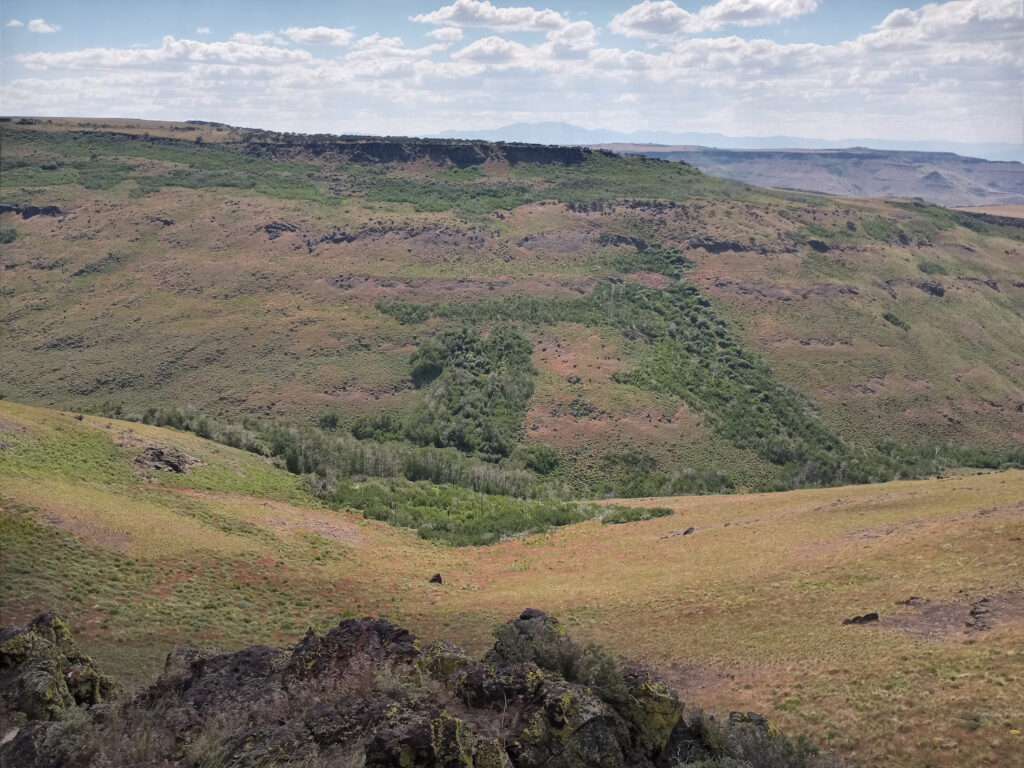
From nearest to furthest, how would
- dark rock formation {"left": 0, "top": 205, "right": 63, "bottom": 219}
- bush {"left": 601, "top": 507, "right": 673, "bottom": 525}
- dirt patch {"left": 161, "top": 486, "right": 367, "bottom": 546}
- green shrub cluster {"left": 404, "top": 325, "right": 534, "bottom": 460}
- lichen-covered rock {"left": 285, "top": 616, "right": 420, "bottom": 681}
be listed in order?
lichen-covered rock {"left": 285, "top": 616, "right": 420, "bottom": 681}
dirt patch {"left": 161, "top": 486, "right": 367, "bottom": 546}
bush {"left": 601, "top": 507, "right": 673, "bottom": 525}
green shrub cluster {"left": 404, "top": 325, "right": 534, "bottom": 460}
dark rock formation {"left": 0, "top": 205, "right": 63, "bottom": 219}

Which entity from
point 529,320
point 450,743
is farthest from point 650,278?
point 450,743

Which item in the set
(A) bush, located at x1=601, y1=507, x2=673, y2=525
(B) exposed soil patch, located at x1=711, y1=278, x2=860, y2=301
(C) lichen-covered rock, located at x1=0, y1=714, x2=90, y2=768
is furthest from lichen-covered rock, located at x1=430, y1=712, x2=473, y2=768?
(B) exposed soil patch, located at x1=711, y1=278, x2=860, y2=301

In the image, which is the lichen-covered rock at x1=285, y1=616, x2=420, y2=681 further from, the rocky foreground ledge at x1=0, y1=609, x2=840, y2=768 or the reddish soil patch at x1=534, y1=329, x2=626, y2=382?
the reddish soil patch at x1=534, y1=329, x2=626, y2=382

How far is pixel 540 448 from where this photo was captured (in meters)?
107

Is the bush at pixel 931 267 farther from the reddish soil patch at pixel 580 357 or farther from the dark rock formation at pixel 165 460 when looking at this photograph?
the dark rock formation at pixel 165 460

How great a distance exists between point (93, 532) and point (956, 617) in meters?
40.4

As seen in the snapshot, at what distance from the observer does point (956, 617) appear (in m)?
30.0

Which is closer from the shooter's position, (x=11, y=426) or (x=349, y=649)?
(x=349, y=649)

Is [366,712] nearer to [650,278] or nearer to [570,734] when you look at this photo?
[570,734]

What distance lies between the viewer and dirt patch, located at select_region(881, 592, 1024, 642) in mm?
28734

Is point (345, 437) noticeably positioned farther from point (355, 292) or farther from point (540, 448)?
point (355, 292)

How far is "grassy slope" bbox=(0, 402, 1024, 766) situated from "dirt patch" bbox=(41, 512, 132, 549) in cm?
13

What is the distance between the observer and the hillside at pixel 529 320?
365 ft

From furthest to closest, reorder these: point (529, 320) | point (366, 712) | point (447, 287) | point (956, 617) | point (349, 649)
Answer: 1. point (447, 287)
2. point (529, 320)
3. point (956, 617)
4. point (349, 649)
5. point (366, 712)
